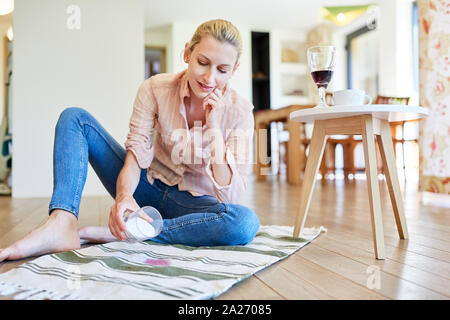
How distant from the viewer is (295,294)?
760 mm

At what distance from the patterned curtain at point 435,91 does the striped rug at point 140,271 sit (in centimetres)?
200

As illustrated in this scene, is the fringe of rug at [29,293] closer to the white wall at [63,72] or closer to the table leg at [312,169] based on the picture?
the table leg at [312,169]

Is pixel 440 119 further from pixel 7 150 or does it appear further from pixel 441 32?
pixel 7 150

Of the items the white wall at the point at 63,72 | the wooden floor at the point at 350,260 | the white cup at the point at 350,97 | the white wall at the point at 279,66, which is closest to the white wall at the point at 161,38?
the white wall at the point at 279,66

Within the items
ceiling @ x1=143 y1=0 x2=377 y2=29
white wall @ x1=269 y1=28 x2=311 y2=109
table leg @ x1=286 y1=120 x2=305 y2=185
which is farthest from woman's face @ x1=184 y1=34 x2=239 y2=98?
white wall @ x1=269 y1=28 x2=311 y2=109

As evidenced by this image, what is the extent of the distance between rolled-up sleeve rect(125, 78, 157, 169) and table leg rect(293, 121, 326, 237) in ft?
1.69

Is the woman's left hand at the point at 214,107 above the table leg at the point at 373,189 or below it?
above

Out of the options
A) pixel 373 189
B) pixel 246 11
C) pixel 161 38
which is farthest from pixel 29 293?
pixel 161 38

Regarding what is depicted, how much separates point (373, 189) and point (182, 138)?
0.57 meters

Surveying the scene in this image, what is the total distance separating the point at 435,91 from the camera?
2746 millimetres

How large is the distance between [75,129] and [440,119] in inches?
97.7

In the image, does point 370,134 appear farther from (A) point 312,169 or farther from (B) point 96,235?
(B) point 96,235

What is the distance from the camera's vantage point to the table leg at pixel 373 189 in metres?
1.07
